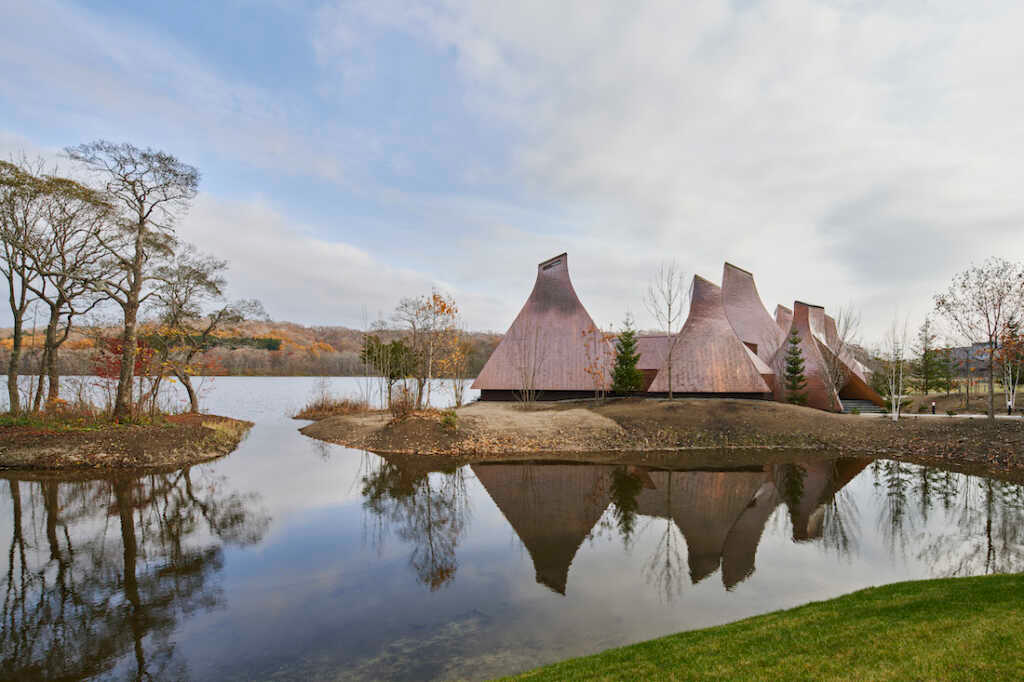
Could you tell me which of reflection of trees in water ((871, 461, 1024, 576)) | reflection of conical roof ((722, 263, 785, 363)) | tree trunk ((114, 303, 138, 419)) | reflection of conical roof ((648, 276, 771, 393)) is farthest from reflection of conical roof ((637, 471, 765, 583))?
reflection of conical roof ((722, 263, 785, 363))

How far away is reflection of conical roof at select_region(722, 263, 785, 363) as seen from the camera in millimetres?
31172

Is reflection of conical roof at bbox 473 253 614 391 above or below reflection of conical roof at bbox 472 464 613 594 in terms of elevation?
above

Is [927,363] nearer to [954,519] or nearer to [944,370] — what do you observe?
[944,370]

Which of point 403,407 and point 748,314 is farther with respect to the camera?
point 748,314

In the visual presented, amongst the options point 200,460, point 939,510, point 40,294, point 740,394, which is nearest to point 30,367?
point 40,294

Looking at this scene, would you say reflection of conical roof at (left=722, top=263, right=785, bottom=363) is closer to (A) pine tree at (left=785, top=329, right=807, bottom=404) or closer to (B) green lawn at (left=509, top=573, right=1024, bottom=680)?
(A) pine tree at (left=785, top=329, right=807, bottom=404)

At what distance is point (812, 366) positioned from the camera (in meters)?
27.8

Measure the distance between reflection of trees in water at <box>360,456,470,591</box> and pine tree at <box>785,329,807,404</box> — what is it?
20522 mm

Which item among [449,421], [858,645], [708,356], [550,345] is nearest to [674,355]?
[708,356]

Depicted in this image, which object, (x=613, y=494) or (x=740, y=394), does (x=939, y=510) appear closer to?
(x=613, y=494)

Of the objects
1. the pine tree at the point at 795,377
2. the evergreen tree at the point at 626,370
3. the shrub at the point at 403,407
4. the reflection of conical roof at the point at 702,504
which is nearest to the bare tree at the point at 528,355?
the evergreen tree at the point at 626,370

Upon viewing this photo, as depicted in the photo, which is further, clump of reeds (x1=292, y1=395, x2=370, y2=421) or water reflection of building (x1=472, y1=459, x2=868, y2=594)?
clump of reeds (x1=292, y1=395, x2=370, y2=421)

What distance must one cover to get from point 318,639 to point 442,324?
66.3ft

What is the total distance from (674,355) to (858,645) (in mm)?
24501
